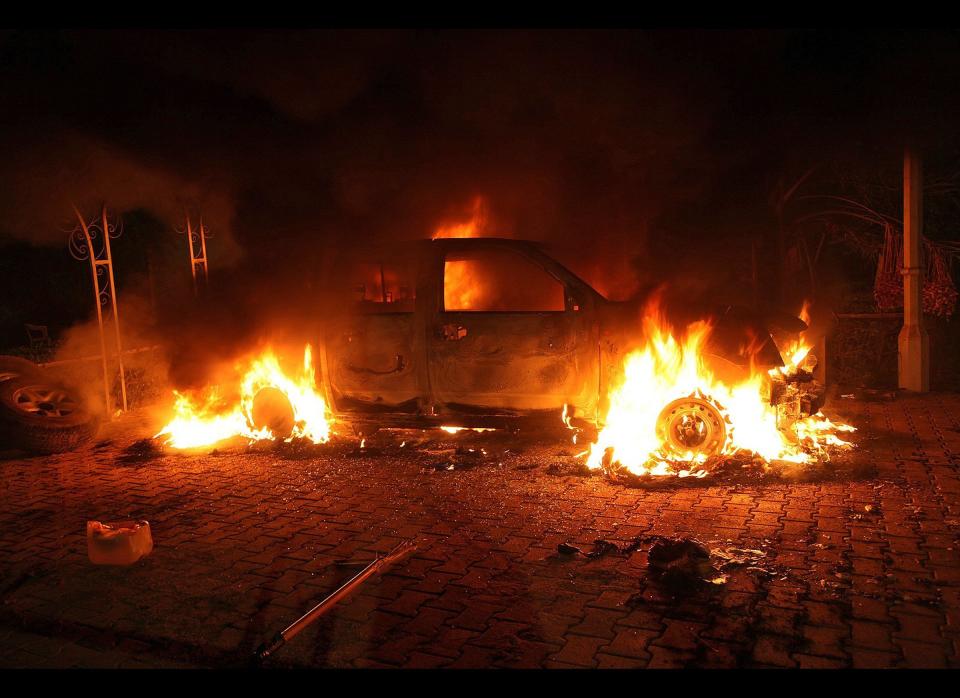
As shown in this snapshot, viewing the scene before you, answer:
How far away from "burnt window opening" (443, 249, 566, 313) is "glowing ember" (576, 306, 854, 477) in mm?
1296

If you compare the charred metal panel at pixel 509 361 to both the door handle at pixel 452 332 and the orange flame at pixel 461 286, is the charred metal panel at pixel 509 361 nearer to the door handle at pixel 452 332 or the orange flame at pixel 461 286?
the door handle at pixel 452 332

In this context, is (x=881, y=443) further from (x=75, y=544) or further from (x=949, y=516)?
(x=75, y=544)

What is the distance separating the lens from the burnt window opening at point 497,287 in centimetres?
705

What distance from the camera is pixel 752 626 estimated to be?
10.2 feet

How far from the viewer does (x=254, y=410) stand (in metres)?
7.14

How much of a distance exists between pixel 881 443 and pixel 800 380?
127 centimetres

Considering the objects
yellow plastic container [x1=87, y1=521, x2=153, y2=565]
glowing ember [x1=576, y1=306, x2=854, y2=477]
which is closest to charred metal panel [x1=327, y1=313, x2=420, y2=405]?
glowing ember [x1=576, y1=306, x2=854, y2=477]

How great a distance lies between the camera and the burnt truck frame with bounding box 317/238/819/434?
19.9 ft

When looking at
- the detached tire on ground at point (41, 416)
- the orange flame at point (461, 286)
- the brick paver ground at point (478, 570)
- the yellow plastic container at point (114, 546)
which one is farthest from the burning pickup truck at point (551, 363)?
the yellow plastic container at point (114, 546)

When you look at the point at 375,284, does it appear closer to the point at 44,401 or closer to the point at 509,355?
the point at 509,355

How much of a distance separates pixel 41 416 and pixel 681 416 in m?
6.01

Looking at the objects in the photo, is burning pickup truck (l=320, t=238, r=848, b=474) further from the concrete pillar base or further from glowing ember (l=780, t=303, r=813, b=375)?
the concrete pillar base

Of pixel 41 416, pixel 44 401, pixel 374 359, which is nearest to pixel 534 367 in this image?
pixel 374 359

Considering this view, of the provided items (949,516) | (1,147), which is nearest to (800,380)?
(949,516)
